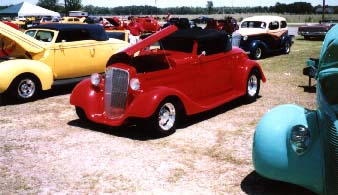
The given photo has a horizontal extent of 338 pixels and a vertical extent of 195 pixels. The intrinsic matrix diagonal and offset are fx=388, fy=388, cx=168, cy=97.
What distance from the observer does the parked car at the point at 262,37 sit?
16312 mm

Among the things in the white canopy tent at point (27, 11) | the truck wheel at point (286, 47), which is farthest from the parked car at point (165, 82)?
the white canopy tent at point (27, 11)

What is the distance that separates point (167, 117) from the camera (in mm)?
6473

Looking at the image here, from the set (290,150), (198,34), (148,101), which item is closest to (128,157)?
(148,101)

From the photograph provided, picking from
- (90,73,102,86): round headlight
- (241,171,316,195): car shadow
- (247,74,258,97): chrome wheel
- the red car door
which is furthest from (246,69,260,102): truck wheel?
(241,171,316,195): car shadow

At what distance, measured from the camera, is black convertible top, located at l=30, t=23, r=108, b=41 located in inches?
402

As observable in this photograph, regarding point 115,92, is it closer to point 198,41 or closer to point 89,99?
point 89,99

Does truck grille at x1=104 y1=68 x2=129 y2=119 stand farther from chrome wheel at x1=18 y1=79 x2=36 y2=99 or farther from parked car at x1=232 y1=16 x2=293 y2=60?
parked car at x1=232 y1=16 x2=293 y2=60

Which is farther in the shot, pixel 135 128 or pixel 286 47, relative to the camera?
pixel 286 47

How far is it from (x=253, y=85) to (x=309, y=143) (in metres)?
5.20

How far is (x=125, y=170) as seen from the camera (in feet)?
16.7

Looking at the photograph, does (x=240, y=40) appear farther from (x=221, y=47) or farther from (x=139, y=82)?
(x=139, y=82)

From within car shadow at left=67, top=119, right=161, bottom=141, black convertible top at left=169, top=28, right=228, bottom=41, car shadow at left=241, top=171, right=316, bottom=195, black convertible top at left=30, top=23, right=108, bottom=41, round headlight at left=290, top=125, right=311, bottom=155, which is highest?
black convertible top at left=30, top=23, right=108, bottom=41

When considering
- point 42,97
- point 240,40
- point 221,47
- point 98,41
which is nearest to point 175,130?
point 221,47

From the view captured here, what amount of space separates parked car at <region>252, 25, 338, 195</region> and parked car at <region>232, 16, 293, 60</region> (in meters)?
12.2
